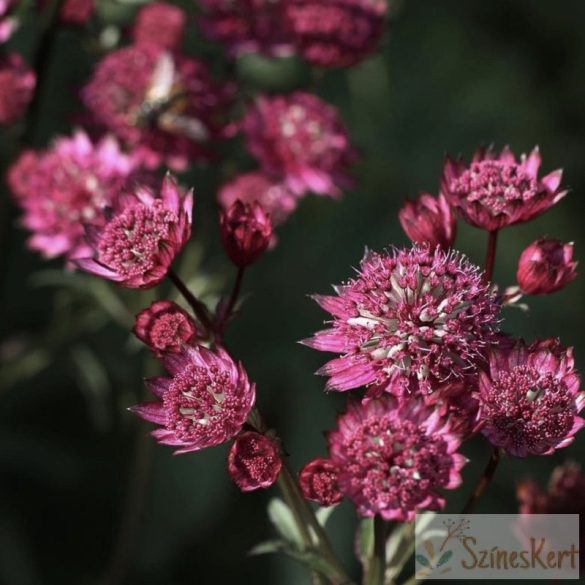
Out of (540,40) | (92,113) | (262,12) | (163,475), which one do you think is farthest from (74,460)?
(540,40)

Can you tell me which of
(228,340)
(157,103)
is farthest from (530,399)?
(228,340)

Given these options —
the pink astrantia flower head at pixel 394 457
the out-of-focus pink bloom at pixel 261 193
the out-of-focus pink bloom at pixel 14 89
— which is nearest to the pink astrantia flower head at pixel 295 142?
the out-of-focus pink bloom at pixel 261 193

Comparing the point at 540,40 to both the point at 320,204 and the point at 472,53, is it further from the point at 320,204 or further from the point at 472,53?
the point at 320,204

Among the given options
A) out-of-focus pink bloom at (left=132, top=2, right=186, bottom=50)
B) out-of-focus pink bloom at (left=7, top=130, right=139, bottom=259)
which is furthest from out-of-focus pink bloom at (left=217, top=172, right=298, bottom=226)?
out-of-focus pink bloom at (left=132, top=2, right=186, bottom=50)

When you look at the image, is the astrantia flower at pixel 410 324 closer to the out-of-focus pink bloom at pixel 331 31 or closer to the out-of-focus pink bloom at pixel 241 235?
the out-of-focus pink bloom at pixel 241 235

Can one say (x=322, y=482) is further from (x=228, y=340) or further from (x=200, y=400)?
(x=228, y=340)
